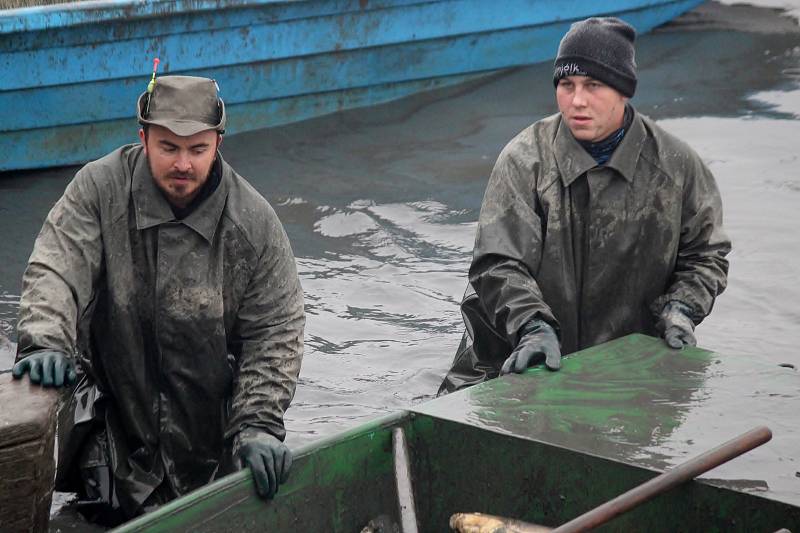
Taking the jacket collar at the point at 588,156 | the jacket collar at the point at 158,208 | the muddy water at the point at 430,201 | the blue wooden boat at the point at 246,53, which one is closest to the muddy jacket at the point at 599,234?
the jacket collar at the point at 588,156

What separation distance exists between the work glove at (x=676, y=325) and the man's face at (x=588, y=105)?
685 millimetres

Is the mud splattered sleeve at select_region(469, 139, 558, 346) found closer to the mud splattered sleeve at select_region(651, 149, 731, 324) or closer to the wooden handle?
the mud splattered sleeve at select_region(651, 149, 731, 324)

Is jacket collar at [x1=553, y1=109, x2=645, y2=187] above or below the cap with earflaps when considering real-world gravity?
below

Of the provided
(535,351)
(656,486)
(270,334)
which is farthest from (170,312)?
(656,486)

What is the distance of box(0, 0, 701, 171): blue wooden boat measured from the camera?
26.8 ft

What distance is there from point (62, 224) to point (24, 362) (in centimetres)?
61

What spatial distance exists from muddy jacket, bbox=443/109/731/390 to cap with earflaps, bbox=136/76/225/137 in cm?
117

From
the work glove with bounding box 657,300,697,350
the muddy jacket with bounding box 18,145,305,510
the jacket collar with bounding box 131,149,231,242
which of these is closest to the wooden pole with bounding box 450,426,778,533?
the muddy jacket with bounding box 18,145,305,510

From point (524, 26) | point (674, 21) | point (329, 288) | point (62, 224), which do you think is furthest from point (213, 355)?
point (674, 21)

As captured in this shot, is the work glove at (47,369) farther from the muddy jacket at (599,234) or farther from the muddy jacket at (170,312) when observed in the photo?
the muddy jacket at (599,234)

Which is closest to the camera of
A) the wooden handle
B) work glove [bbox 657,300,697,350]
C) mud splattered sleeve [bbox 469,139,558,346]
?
the wooden handle

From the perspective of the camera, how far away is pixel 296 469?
362cm

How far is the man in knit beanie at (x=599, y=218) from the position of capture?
14.9 ft

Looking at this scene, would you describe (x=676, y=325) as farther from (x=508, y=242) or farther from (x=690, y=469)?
(x=690, y=469)
